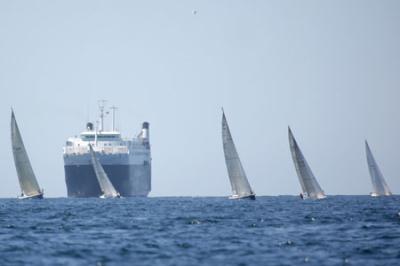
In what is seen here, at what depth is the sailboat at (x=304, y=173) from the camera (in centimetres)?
12812

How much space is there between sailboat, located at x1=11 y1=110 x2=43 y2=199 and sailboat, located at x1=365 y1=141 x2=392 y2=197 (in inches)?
1945

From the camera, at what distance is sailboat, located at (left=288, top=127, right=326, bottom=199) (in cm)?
12812

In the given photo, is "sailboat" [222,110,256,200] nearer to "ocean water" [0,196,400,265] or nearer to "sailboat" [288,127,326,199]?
"sailboat" [288,127,326,199]

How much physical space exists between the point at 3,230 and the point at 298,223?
803 inches

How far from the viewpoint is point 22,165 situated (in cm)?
14212

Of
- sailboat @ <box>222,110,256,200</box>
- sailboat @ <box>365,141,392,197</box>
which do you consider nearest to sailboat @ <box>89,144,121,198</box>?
sailboat @ <box>365,141,392,197</box>

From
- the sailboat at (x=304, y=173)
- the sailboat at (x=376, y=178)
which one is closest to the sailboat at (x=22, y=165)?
the sailboat at (x=304, y=173)

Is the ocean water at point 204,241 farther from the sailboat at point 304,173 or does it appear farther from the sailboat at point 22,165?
the sailboat at point 22,165

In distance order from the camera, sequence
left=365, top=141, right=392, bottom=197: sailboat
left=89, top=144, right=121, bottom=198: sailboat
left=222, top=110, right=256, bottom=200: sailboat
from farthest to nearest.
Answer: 1. left=89, top=144, right=121, bottom=198: sailboat
2. left=365, top=141, right=392, bottom=197: sailboat
3. left=222, top=110, right=256, bottom=200: sailboat

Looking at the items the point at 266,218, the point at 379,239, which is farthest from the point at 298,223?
the point at 379,239

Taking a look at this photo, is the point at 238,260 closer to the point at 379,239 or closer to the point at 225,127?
the point at 379,239

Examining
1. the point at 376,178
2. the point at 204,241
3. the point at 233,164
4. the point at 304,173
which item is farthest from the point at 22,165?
the point at 204,241

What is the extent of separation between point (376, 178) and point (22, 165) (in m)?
53.6

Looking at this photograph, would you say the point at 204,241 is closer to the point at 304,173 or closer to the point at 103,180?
the point at 304,173
